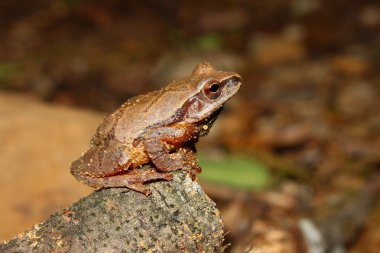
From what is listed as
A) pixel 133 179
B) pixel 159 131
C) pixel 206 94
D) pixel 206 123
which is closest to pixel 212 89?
pixel 206 94

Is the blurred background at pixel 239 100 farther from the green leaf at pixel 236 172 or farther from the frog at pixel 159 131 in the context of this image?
the frog at pixel 159 131

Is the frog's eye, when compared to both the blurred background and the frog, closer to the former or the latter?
the frog

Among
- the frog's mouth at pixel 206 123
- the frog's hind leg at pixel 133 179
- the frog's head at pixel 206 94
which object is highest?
the frog's head at pixel 206 94

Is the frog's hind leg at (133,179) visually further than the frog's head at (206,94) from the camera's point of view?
No

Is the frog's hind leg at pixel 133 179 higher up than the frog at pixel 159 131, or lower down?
lower down

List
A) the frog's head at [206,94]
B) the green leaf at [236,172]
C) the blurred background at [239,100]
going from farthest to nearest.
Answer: the green leaf at [236,172], the blurred background at [239,100], the frog's head at [206,94]

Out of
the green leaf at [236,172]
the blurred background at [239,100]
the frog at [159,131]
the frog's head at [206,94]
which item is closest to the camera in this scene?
the frog at [159,131]

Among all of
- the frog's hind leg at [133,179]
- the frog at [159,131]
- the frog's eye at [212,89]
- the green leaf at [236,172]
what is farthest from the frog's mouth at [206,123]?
the green leaf at [236,172]

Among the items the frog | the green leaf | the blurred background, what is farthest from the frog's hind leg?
the green leaf

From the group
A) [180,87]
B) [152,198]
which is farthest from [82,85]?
[152,198]
